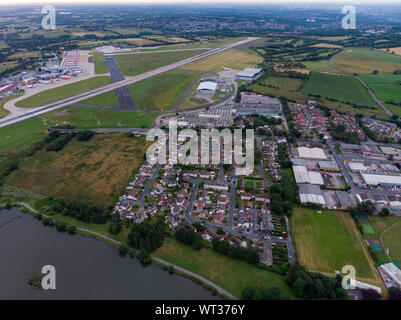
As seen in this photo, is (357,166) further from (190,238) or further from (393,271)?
(190,238)

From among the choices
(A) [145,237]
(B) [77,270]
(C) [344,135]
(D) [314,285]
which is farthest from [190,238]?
(C) [344,135]

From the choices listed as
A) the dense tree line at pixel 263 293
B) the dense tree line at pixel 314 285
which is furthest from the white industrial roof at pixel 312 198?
the dense tree line at pixel 263 293

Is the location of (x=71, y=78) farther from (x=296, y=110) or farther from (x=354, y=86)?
(x=354, y=86)

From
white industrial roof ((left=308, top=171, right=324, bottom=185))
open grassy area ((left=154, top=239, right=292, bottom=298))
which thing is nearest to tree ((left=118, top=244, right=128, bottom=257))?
open grassy area ((left=154, top=239, right=292, bottom=298))

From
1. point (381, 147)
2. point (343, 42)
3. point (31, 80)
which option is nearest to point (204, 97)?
point (381, 147)

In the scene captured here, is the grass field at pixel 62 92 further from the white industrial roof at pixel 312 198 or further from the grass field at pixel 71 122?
the white industrial roof at pixel 312 198

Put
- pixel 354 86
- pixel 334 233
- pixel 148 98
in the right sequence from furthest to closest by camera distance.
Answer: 1. pixel 354 86
2. pixel 148 98
3. pixel 334 233

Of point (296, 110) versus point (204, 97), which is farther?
point (204, 97)
